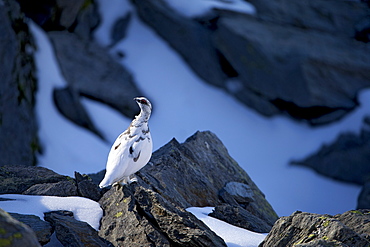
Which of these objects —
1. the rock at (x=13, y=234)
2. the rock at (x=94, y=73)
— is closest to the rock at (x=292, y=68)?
the rock at (x=94, y=73)

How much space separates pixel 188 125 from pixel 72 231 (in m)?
15.9

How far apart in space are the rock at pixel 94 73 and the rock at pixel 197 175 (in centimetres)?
1082

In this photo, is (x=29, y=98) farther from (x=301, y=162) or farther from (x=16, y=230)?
(x=16, y=230)

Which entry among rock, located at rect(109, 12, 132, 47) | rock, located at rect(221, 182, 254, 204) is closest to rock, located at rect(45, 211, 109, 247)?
rock, located at rect(221, 182, 254, 204)

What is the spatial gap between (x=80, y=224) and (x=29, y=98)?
43.7 feet

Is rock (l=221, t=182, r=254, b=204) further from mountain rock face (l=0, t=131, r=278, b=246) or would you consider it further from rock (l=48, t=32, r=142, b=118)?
rock (l=48, t=32, r=142, b=118)

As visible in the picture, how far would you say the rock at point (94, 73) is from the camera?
71.4 ft

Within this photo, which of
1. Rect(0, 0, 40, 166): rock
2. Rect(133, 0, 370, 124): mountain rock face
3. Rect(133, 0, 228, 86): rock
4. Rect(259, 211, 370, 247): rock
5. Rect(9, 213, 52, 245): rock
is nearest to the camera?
Rect(259, 211, 370, 247): rock

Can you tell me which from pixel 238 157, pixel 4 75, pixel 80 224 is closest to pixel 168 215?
pixel 80 224

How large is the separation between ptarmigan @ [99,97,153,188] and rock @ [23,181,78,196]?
1.00 meters

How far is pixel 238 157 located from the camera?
2170cm

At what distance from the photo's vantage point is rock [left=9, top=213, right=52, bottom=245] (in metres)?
6.27

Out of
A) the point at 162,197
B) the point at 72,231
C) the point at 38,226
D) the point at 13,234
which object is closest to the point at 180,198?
the point at 162,197

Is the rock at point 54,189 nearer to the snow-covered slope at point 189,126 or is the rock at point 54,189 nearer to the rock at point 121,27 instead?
the snow-covered slope at point 189,126
